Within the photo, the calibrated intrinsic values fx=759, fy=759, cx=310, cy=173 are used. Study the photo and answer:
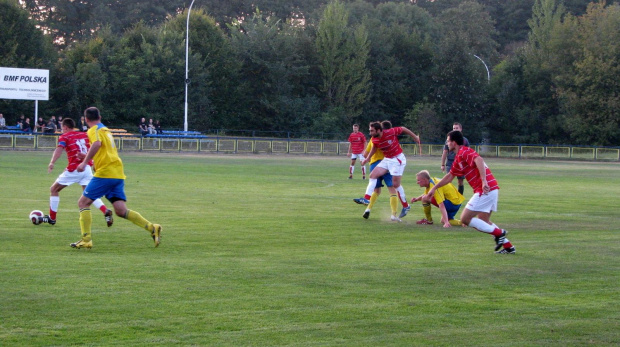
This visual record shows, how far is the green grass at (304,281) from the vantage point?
20.7 ft

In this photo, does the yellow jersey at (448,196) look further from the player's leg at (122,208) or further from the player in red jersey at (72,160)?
the player in red jersey at (72,160)

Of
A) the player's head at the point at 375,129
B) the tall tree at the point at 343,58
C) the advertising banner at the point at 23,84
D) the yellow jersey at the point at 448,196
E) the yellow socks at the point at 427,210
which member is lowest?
the yellow socks at the point at 427,210

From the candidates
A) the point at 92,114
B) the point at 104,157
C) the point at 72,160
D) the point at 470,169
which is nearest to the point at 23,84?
the point at 72,160

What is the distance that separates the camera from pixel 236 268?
905cm

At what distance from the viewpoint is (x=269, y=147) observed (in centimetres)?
5303

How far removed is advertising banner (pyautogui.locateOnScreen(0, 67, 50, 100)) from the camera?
168ft

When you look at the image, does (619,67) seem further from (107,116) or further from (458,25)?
(107,116)

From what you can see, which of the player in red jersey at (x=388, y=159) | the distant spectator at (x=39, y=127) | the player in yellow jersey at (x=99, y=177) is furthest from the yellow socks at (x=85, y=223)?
the distant spectator at (x=39, y=127)

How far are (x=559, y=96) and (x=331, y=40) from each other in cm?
2048

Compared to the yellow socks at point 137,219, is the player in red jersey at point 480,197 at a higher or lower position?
higher

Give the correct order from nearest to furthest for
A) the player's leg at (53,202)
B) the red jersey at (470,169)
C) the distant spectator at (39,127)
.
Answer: the red jersey at (470,169) → the player's leg at (53,202) → the distant spectator at (39,127)

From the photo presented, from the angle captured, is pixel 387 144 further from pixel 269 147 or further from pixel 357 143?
pixel 269 147

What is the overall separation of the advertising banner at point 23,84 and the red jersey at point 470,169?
46.1 meters

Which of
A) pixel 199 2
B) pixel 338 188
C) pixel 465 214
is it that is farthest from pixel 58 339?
pixel 199 2
